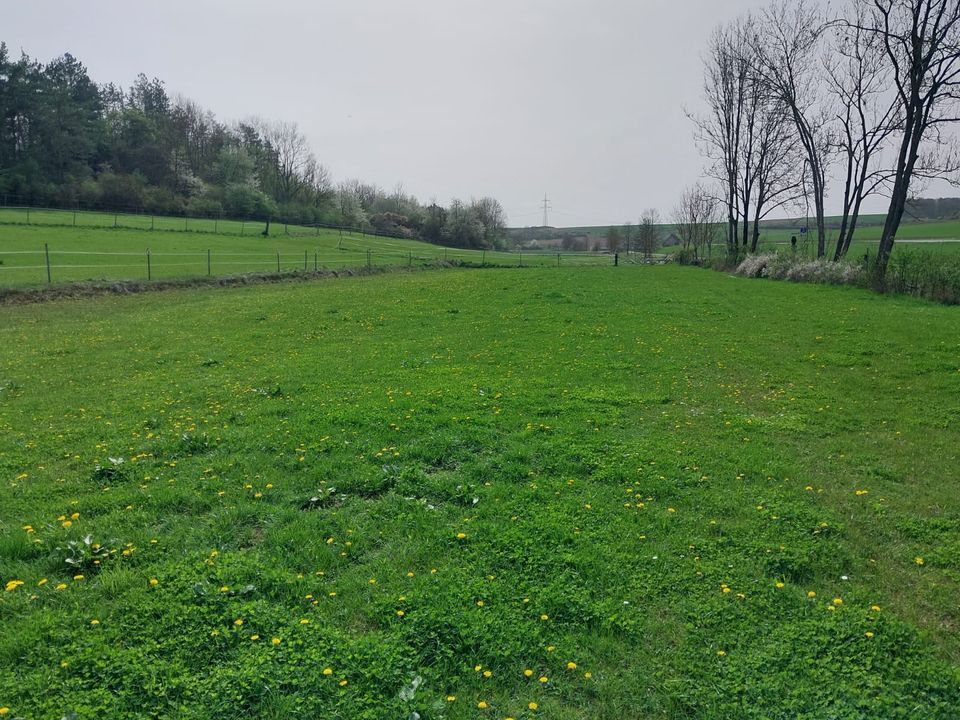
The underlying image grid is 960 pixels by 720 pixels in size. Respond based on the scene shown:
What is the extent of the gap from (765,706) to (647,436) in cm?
399

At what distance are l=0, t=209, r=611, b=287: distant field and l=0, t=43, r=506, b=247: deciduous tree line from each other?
25.0 ft

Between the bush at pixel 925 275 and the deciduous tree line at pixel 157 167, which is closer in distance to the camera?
the bush at pixel 925 275

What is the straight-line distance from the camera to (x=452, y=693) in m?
3.01

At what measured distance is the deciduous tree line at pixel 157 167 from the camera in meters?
60.3

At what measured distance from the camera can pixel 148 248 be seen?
34.8 meters

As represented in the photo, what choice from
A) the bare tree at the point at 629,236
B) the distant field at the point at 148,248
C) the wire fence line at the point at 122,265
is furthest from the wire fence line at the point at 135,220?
the bare tree at the point at 629,236

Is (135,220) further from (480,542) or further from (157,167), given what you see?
(480,542)

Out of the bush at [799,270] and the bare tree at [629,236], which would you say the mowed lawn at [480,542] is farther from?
the bare tree at [629,236]

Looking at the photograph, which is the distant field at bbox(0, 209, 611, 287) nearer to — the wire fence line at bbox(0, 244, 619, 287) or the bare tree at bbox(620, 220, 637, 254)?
the wire fence line at bbox(0, 244, 619, 287)

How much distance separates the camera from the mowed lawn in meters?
3.04

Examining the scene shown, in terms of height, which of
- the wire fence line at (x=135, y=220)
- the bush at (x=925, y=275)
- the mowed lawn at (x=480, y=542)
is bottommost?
the mowed lawn at (x=480, y=542)

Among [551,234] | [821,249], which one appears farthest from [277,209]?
[551,234]

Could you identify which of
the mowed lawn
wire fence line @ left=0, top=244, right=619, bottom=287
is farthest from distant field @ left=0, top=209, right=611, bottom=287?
the mowed lawn

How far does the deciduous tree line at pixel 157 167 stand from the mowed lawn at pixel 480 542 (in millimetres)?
63345
